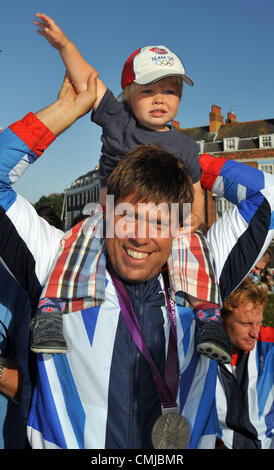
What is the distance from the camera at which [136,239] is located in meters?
2.21

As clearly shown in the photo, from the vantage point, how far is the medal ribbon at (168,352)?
215 cm

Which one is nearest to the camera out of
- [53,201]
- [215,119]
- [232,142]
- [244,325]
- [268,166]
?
[244,325]

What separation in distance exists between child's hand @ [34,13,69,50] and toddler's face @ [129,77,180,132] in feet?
2.12

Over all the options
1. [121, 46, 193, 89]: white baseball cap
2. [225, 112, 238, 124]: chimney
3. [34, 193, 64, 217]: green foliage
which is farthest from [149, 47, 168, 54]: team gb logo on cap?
[34, 193, 64, 217]: green foliage

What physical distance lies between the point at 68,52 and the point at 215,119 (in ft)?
132

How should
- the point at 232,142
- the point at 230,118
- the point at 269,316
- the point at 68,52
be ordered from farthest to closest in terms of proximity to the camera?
1. the point at 230,118
2. the point at 232,142
3. the point at 269,316
4. the point at 68,52

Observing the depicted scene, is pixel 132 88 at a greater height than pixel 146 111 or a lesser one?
greater

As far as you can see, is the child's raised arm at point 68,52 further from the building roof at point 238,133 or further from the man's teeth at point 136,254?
the building roof at point 238,133

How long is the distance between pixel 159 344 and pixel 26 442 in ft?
2.85

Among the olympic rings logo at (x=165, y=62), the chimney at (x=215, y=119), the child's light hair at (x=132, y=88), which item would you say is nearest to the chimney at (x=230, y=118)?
the chimney at (x=215, y=119)

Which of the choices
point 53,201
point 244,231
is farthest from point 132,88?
point 53,201

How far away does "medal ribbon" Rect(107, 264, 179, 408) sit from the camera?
215cm

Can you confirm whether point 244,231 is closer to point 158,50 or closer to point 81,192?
point 158,50

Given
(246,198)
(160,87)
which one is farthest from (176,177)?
(160,87)
